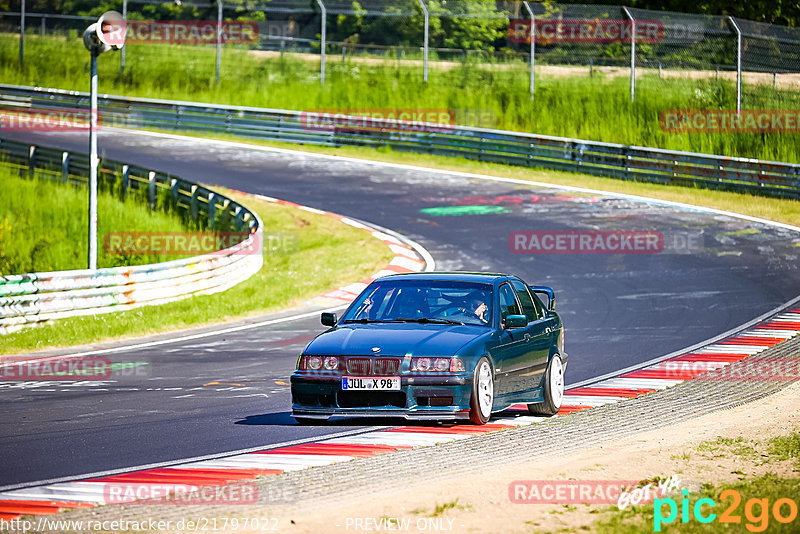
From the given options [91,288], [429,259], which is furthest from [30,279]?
[429,259]

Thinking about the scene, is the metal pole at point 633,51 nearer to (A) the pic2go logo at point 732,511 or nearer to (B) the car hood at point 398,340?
(B) the car hood at point 398,340

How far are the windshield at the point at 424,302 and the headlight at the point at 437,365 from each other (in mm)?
953

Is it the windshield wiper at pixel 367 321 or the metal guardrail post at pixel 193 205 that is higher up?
the windshield wiper at pixel 367 321

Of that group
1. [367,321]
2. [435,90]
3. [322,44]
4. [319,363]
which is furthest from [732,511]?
[322,44]

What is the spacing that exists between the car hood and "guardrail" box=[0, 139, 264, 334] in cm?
830

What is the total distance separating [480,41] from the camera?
159ft

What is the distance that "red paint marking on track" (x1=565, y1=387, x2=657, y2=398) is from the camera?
12328mm

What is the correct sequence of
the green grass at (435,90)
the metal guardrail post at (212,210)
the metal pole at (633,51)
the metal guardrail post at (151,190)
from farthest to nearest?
the green grass at (435,90) < the metal pole at (633,51) < the metal guardrail post at (151,190) < the metal guardrail post at (212,210)

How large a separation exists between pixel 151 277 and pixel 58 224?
26.0 ft

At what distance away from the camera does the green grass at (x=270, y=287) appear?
17.3m

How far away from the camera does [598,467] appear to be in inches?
332

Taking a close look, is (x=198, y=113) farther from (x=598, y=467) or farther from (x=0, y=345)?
(x=598, y=467)

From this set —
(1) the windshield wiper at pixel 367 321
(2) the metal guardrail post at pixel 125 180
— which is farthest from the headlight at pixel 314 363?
(2) the metal guardrail post at pixel 125 180

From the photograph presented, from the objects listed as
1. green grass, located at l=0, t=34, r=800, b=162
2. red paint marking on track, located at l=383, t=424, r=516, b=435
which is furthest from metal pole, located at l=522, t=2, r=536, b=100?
red paint marking on track, located at l=383, t=424, r=516, b=435
